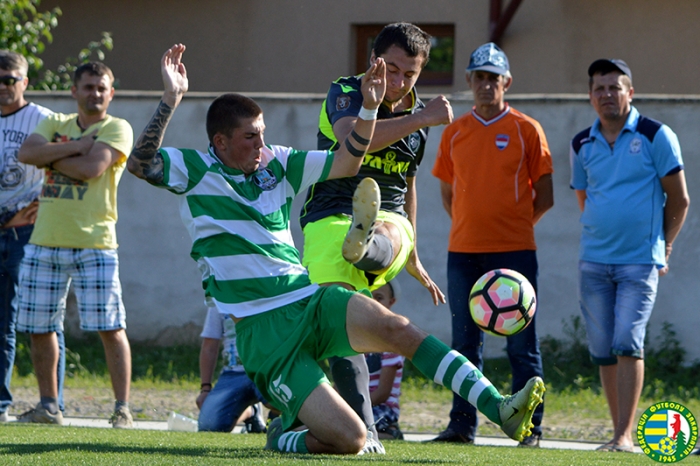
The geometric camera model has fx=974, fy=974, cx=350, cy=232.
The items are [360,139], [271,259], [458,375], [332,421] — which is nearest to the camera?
[458,375]

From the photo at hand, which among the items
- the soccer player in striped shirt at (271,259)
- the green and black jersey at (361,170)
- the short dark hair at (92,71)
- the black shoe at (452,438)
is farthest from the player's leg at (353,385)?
the short dark hair at (92,71)

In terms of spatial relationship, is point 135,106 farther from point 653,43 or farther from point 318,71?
point 653,43

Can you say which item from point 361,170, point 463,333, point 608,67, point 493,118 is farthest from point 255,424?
point 608,67

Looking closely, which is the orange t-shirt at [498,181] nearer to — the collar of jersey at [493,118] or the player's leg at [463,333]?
the collar of jersey at [493,118]

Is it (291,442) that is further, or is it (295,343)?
(291,442)

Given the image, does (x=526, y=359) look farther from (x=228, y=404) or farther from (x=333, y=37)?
(x=333, y=37)

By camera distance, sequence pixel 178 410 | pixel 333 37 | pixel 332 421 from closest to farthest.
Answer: pixel 332 421, pixel 178 410, pixel 333 37

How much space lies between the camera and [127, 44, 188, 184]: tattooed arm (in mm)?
4734

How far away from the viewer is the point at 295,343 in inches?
191

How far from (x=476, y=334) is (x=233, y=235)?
2.53 meters

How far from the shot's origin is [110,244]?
283 inches

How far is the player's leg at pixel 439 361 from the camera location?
423 cm

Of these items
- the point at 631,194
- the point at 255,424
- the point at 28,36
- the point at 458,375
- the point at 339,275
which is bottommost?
the point at 255,424

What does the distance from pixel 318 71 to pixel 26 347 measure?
5748 mm
